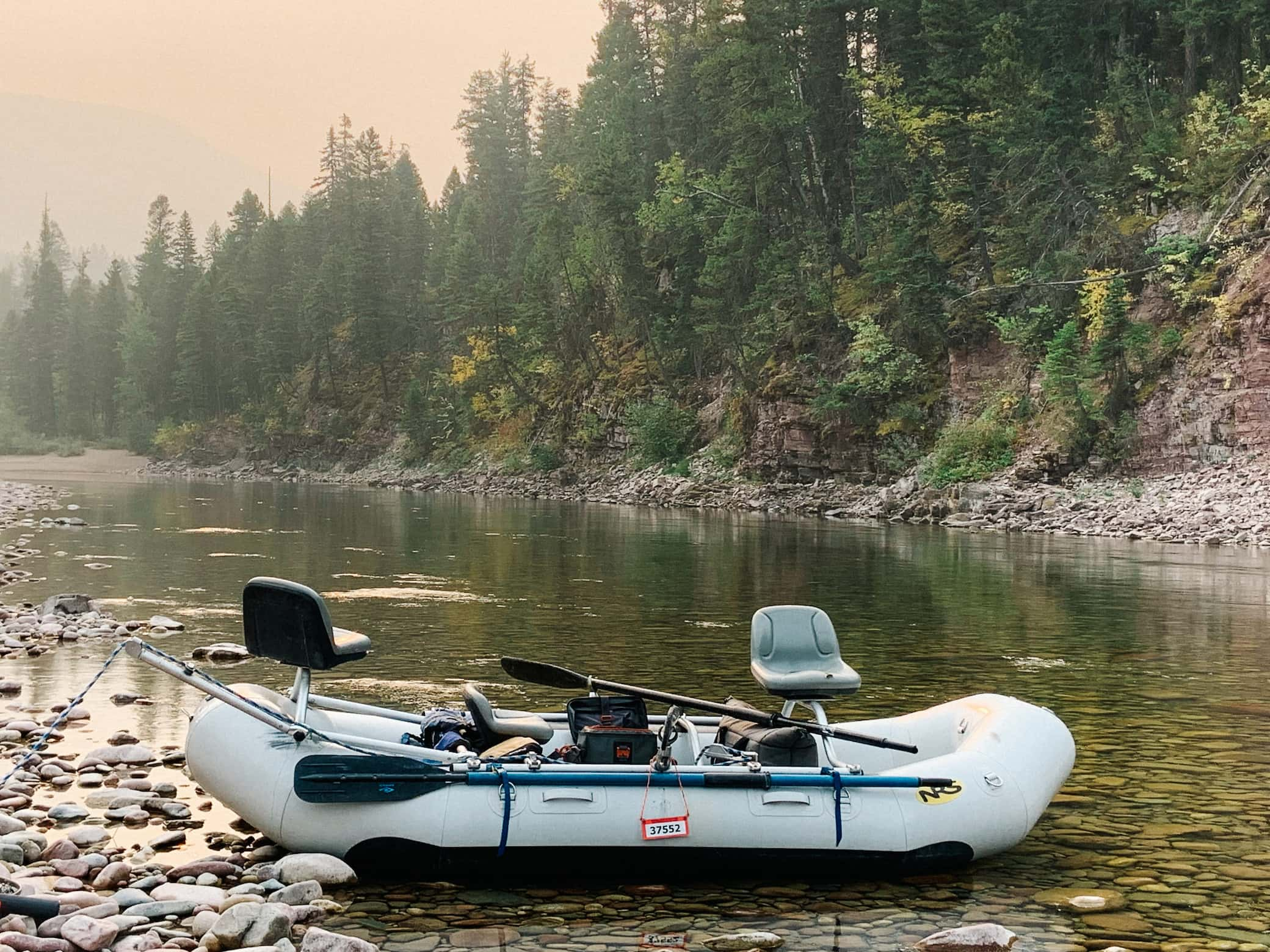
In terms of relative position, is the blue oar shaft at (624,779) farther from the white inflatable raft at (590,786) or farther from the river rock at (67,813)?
the river rock at (67,813)

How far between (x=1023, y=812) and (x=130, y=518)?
33182 mm

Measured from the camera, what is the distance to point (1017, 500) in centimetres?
3538

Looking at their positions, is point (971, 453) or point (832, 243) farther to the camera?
point (832, 243)

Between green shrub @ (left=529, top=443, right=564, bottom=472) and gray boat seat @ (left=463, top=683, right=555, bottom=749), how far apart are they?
51.4 metres

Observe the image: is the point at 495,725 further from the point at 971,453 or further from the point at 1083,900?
the point at 971,453

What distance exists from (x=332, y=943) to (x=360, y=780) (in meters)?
1.38

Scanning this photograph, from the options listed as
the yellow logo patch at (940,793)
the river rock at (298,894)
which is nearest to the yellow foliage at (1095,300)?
the yellow logo patch at (940,793)

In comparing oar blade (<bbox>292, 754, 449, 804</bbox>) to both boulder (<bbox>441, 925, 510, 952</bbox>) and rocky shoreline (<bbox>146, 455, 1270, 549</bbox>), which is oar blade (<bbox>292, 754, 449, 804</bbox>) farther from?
rocky shoreline (<bbox>146, 455, 1270, 549</bbox>)

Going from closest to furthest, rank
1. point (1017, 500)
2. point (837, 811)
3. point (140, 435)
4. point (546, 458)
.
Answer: point (837, 811) → point (1017, 500) → point (546, 458) → point (140, 435)

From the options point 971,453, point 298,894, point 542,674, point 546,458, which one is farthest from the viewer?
point 546,458

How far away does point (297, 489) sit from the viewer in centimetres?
6362

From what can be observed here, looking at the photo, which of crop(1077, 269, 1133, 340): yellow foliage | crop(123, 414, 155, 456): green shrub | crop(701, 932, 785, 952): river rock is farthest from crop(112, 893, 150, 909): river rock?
crop(123, 414, 155, 456): green shrub

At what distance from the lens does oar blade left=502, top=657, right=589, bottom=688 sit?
24.2 feet

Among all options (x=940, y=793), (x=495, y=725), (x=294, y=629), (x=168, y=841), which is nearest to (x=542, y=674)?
(x=495, y=725)
